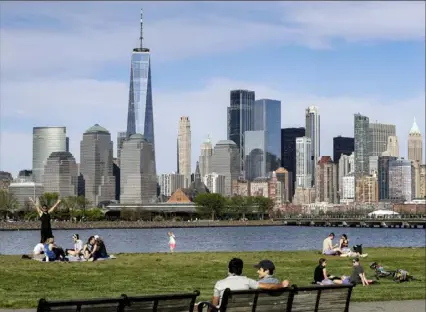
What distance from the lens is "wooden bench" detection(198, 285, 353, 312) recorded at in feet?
45.6

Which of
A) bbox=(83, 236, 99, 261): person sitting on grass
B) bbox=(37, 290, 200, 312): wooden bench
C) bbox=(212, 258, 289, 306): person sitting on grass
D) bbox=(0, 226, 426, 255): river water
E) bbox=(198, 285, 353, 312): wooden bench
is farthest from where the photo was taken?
bbox=(0, 226, 426, 255): river water

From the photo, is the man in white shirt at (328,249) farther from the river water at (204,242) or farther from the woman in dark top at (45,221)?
the river water at (204,242)

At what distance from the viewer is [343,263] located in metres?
32.6

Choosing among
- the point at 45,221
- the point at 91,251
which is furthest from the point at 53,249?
the point at 91,251

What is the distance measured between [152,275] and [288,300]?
1265 cm

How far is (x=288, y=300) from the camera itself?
573 inches

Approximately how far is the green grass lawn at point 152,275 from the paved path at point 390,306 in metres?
0.61

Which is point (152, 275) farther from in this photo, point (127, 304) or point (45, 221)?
point (127, 304)

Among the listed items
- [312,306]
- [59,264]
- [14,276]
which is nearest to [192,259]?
[59,264]

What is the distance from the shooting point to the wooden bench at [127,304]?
488 inches

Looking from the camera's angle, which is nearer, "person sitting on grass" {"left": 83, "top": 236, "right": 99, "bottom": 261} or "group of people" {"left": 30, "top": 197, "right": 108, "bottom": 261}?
"group of people" {"left": 30, "top": 197, "right": 108, "bottom": 261}

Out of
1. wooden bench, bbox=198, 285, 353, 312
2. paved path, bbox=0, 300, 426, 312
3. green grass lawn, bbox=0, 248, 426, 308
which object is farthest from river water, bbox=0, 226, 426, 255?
wooden bench, bbox=198, 285, 353, 312

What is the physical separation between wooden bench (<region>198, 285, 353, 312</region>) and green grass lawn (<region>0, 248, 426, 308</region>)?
683cm

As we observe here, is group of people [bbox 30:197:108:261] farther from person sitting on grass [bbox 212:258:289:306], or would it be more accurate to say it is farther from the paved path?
person sitting on grass [bbox 212:258:289:306]
